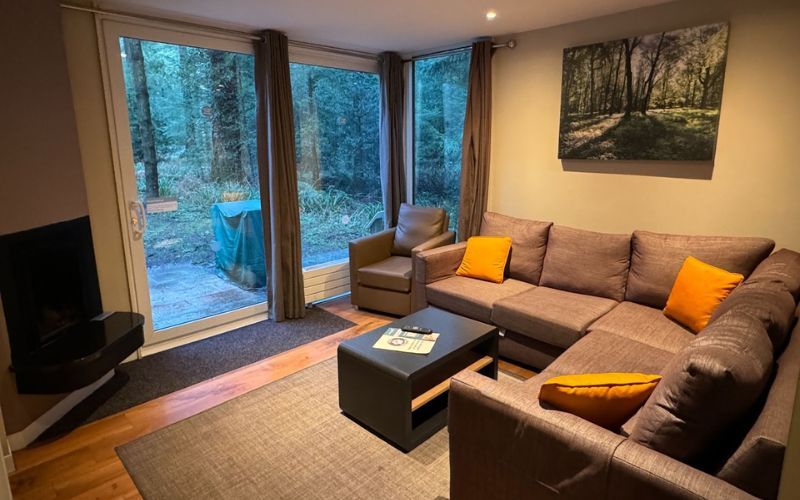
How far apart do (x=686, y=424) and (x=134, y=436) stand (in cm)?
257

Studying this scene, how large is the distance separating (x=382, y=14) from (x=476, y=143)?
4.57 ft

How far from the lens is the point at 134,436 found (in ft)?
8.09

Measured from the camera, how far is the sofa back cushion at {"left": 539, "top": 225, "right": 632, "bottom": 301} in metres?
3.17

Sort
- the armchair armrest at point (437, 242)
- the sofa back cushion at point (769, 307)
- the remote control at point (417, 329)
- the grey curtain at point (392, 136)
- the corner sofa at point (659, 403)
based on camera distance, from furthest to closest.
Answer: the grey curtain at point (392, 136)
the armchair armrest at point (437, 242)
the remote control at point (417, 329)
the sofa back cushion at point (769, 307)
the corner sofa at point (659, 403)

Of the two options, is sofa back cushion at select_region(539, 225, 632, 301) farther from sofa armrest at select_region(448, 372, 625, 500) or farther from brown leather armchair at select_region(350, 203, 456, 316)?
sofa armrest at select_region(448, 372, 625, 500)

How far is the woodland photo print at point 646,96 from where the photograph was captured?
291 centimetres

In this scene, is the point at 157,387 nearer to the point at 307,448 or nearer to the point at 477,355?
the point at 307,448

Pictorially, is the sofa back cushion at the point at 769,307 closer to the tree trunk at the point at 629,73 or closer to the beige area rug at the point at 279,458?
the beige area rug at the point at 279,458

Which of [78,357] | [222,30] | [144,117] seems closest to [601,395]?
[78,357]

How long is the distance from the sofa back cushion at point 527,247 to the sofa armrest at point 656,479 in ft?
7.47

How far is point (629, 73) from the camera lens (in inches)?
126

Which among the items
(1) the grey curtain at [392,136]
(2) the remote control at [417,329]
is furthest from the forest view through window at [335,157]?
(2) the remote control at [417,329]

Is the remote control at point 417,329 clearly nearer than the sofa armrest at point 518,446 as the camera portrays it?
No

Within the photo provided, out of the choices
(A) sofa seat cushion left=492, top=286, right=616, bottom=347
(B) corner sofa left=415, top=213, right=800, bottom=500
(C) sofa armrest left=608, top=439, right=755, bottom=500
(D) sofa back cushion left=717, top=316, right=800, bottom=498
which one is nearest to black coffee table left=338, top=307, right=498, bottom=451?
(A) sofa seat cushion left=492, top=286, right=616, bottom=347
